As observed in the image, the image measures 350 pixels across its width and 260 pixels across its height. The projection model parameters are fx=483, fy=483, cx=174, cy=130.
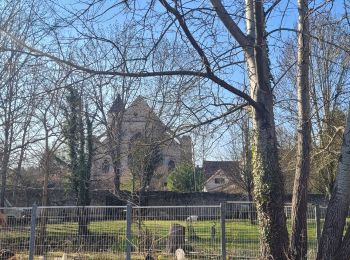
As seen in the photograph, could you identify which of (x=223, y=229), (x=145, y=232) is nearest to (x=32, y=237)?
(x=145, y=232)

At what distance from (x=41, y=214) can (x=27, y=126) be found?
29.9ft

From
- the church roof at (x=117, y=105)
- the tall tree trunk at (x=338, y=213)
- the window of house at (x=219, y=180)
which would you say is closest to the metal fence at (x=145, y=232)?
A: the tall tree trunk at (x=338, y=213)

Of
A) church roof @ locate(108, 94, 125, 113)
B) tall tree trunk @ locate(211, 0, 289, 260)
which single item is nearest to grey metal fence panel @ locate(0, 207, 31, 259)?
tall tree trunk @ locate(211, 0, 289, 260)

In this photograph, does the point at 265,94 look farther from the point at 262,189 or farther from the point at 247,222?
the point at 247,222

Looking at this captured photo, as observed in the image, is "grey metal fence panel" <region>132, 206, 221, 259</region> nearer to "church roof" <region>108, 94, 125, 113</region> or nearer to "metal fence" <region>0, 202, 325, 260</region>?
"metal fence" <region>0, 202, 325, 260</region>

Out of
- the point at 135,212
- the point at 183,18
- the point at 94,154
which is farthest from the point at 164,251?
the point at 94,154

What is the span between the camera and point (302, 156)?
8117mm

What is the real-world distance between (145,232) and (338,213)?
5787mm

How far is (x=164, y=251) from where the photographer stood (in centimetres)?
1163

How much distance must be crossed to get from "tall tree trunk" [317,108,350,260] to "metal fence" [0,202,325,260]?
435 centimetres

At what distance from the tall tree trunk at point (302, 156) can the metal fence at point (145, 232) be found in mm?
3021

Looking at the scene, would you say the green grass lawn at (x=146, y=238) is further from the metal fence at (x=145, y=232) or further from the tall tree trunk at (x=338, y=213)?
the tall tree trunk at (x=338, y=213)

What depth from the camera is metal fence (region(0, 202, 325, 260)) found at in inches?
430

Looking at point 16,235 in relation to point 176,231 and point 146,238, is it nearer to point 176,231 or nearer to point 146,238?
point 146,238
